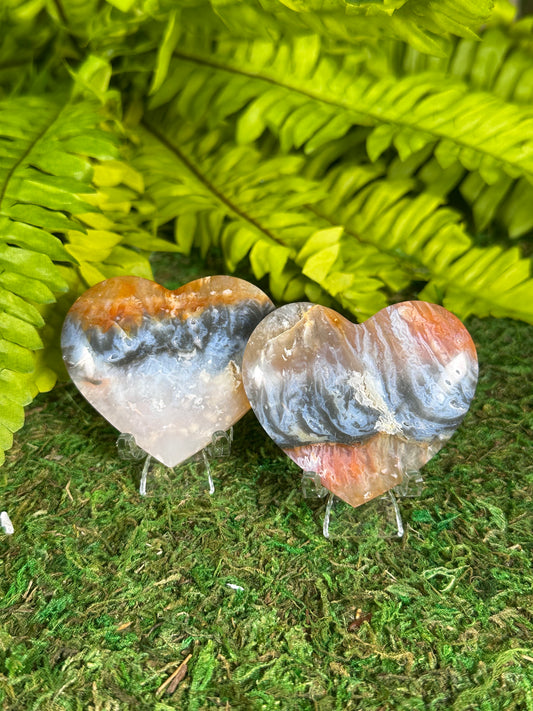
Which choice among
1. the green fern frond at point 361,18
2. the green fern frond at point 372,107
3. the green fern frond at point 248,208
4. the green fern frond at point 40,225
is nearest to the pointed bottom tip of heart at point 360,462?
Answer: the green fern frond at point 248,208

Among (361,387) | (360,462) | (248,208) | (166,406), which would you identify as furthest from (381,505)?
(248,208)

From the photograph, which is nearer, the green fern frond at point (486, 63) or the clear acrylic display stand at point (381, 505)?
the clear acrylic display stand at point (381, 505)

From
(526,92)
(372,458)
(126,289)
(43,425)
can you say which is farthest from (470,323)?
(43,425)

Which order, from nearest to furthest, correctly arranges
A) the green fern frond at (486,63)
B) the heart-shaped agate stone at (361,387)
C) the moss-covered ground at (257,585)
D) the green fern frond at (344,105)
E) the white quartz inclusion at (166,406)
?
the moss-covered ground at (257,585), the heart-shaped agate stone at (361,387), the white quartz inclusion at (166,406), the green fern frond at (344,105), the green fern frond at (486,63)

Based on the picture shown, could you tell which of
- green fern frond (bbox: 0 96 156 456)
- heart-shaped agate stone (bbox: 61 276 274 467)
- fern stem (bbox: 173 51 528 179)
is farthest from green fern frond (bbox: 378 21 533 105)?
heart-shaped agate stone (bbox: 61 276 274 467)

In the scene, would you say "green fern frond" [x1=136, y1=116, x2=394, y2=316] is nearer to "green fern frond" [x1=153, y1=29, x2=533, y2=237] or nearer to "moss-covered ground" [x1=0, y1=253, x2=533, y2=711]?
"green fern frond" [x1=153, y1=29, x2=533, y2=237]

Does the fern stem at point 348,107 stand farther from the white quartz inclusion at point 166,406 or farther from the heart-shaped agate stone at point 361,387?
the white quartz inclusion at point 166,406
